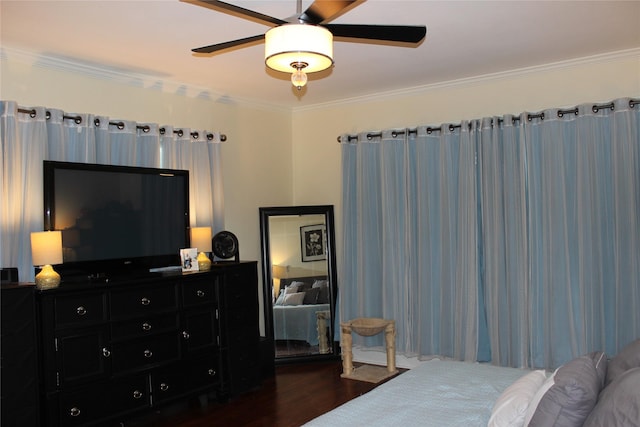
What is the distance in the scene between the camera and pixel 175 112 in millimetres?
4879

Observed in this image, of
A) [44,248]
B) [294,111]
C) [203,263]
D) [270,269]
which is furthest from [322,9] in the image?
[294,111]

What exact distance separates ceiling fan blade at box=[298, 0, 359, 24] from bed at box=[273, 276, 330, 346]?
358 centimetres

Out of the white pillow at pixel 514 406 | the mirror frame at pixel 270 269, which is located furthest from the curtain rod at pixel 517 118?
the white pillow at pixel 514 406

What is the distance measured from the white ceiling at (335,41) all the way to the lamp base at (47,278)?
147 centimetres

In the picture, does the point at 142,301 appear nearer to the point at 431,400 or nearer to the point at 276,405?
the point at 276,405

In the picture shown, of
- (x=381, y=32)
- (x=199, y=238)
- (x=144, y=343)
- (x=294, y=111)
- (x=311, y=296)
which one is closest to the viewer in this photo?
(x=381, y=32)

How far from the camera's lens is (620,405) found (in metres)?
1.71

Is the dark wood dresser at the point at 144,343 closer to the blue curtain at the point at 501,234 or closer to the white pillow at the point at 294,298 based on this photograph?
the white pillow at the point at 294,298

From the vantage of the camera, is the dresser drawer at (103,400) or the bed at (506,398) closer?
the bed at (506,398)

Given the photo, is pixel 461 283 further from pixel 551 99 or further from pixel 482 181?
pixel 551 99

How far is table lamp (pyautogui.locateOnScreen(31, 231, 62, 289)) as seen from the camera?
343 centimetres

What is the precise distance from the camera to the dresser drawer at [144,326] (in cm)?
371

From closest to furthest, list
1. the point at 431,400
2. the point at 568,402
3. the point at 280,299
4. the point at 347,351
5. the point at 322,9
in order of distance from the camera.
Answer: the point at 568,402, the point at 322,9, the point at 431,400, the point at 347,351, the point at 280,299

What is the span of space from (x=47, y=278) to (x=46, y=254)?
0.16 meters
